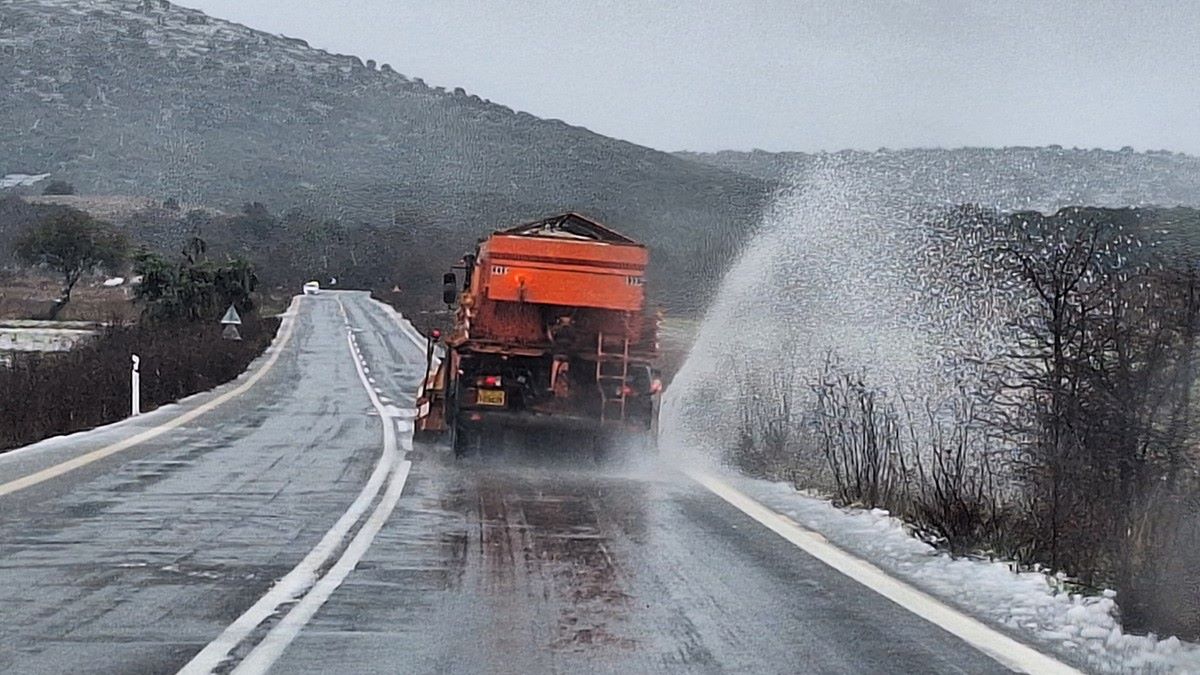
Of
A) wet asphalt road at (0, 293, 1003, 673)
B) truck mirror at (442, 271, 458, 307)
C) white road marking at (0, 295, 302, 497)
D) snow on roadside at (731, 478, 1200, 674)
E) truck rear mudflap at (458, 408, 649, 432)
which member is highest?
truck mirror at (442, 271, 458, 307)

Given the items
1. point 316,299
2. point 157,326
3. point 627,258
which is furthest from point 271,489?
point 316,299

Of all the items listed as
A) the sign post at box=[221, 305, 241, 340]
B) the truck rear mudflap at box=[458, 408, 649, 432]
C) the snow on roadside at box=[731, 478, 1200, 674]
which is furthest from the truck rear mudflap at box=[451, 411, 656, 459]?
the sign post at box=[221, 305, 241, 340]

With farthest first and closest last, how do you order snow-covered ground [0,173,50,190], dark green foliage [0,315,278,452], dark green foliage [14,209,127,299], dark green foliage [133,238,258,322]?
snow-covered ground [0,173,50,190], dark green foliage [14,209,127,299], dark green foliage [133,238,258,322], dark green foliage [0,315,278,452]

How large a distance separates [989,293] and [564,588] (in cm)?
904

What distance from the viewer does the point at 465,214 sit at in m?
88.9

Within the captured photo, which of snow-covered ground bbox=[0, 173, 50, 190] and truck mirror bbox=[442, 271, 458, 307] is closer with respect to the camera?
truck mirror bbox=[442, 271, 458, 307]

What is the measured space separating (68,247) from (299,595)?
84291mm

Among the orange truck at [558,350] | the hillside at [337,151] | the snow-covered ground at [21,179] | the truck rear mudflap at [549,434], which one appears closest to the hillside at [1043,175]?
the orange truck at [558,350]

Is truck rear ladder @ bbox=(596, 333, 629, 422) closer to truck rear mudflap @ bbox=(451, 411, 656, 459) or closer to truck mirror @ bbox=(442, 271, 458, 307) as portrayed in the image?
truck rear mudflap @ bbox=(451, 411, 656, 459)

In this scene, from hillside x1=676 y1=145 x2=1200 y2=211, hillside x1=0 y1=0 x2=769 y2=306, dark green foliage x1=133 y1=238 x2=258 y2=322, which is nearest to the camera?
hillside x1=676 y1=145 x2=1200 y2=211

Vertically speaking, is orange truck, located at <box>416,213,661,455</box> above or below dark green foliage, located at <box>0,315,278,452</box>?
above

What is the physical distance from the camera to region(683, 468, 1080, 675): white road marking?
7.14 metres

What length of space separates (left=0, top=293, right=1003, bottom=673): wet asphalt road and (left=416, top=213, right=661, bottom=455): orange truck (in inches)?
27.4

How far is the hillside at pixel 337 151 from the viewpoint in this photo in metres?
61.8
